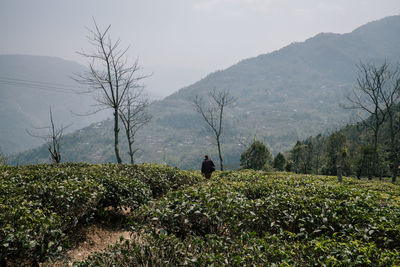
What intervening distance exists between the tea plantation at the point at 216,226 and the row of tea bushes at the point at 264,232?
2 centimetres

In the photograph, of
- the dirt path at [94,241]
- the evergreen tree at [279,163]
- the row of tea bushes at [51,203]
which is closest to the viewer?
the row of tea bushes at [51,203]

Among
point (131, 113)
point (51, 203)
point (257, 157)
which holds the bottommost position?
point (257, 157)

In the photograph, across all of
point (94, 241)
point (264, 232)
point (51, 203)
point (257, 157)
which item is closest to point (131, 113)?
point (94, 241)

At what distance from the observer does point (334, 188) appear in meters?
7.30

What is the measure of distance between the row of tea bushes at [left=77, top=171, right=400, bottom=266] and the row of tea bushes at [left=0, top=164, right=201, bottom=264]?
122cm

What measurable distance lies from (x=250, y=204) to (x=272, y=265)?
239 centimetres

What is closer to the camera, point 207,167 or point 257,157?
point 207,167

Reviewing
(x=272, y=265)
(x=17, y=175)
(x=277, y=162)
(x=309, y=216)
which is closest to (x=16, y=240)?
(x=272, y=265)

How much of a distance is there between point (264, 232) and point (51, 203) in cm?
515

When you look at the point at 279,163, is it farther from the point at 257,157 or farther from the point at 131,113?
the point at 131,113

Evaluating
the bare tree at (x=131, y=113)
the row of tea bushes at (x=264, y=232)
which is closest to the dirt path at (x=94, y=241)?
the row of tea bushes at (x=264, y=232)

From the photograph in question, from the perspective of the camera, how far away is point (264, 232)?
5.03 meters

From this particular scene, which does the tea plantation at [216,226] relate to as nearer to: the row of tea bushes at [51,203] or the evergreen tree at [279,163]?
the row of tea bushes at [51,203]

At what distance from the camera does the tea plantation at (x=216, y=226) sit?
3.64m
